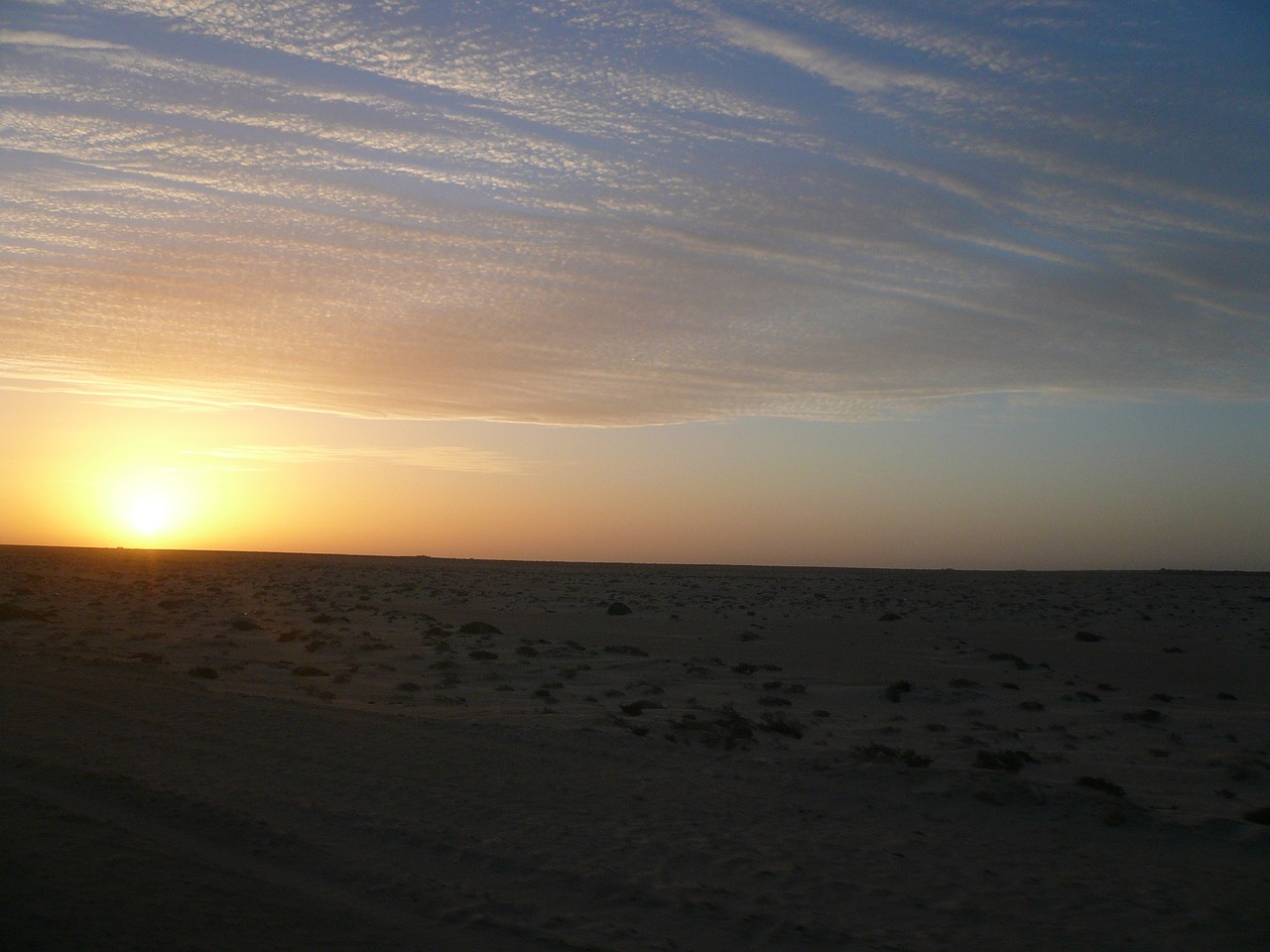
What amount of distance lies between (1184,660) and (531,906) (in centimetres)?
2031

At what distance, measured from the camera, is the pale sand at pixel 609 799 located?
22.1 ft

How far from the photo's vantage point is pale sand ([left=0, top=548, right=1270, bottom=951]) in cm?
673

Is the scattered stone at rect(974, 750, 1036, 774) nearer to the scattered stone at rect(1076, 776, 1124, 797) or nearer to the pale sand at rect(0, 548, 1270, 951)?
the pale sand at rect(0, 548, 1270, 951)

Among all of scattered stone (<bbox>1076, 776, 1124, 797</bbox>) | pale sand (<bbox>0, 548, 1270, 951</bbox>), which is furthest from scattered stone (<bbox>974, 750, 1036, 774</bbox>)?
scattered stone (<bbox>1076, 776, 1124, 797</bbox>)

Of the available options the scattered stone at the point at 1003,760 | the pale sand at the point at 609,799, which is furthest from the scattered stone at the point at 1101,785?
the scattered stone at the point at 1003,760

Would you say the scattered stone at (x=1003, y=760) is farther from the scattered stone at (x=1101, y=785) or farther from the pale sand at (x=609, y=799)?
the scattered stone at (x=1101, y=785)

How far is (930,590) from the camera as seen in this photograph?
4953cm

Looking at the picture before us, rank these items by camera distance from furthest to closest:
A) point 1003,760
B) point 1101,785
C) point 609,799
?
point 1003,760 < point 1101,785 < point 609,799

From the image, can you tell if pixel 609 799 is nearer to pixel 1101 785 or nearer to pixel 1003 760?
pixel 1003 760

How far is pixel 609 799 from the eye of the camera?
952 centimetres

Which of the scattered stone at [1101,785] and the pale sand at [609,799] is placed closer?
the pale sand at [609,799]

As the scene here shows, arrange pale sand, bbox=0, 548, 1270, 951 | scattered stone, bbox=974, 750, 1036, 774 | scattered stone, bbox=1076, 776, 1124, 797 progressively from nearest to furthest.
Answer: pale sand, bbox=0, 548, 1270, 951 → scattered stone, bbox=1076, 776, 1124, 797 → scattered stone, bbox=974, 750, 1036, 774

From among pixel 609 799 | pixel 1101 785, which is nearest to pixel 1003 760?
pixel 1101 785

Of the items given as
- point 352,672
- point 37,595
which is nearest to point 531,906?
point 352,672
